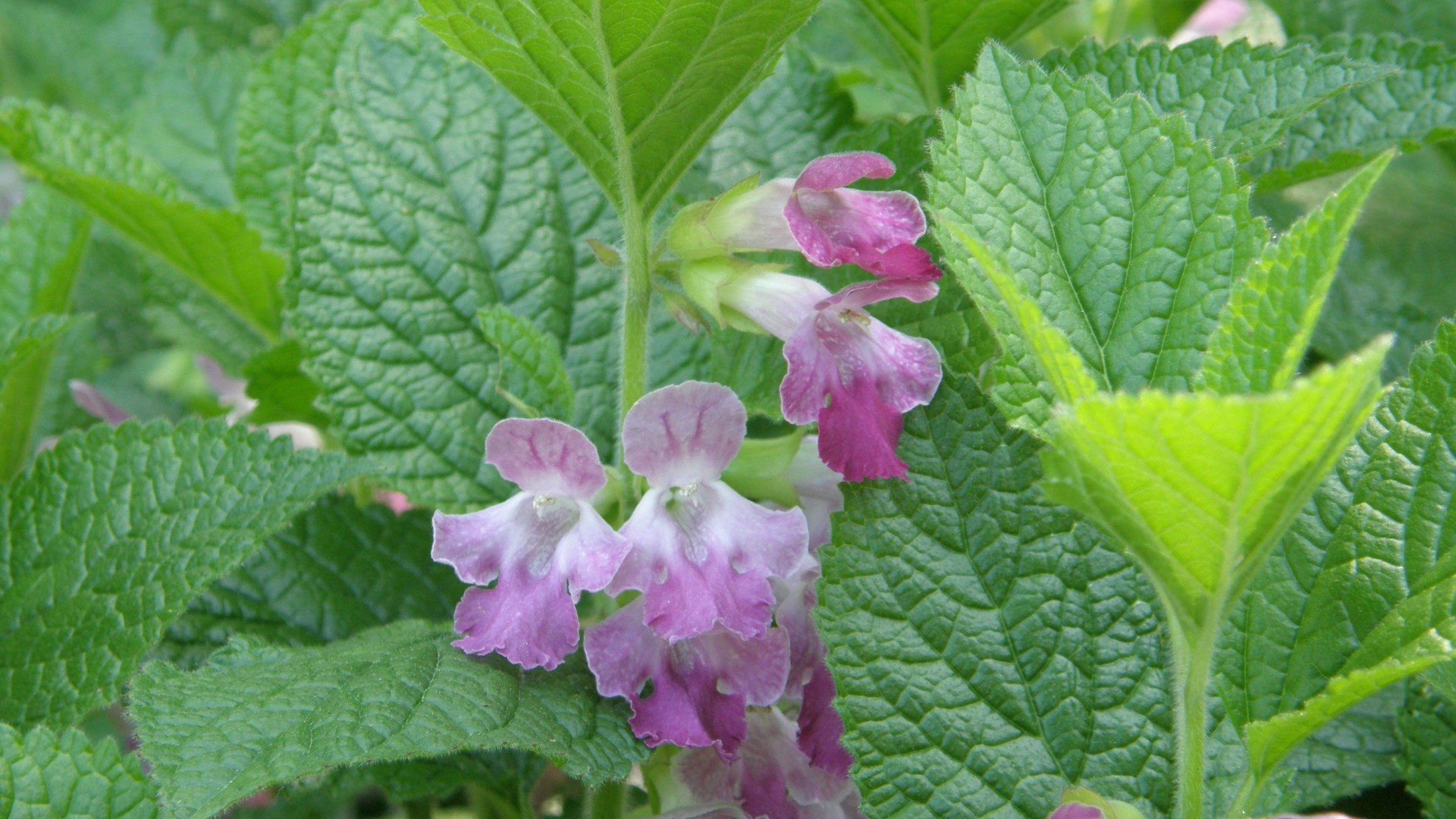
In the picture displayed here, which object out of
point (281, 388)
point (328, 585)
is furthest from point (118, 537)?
point (281, 388)

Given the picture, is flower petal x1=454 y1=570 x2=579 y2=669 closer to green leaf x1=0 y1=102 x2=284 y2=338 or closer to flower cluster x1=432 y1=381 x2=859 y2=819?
flower cluster x1=432 y1=381 x2=859 y2=819

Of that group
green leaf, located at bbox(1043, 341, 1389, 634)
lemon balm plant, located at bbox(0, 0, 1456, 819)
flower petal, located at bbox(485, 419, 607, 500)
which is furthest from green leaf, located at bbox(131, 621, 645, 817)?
green leaf, located at bbox(1043, 341, 1389, 634)

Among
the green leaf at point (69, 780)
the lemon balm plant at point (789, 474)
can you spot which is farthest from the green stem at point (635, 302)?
the green leaf at point (69, 780)

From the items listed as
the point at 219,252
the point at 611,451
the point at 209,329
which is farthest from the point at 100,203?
the point at 611,451

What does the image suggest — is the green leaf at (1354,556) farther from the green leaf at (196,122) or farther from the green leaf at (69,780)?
the green leaf at (196,122)

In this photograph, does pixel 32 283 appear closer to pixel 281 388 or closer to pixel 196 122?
pixel 281 388

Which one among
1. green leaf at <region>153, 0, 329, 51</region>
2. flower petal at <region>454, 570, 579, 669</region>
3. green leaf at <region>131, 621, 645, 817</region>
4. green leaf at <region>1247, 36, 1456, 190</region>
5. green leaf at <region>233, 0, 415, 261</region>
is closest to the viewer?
green leaf at <region>131, 621, 645, 817</region>
